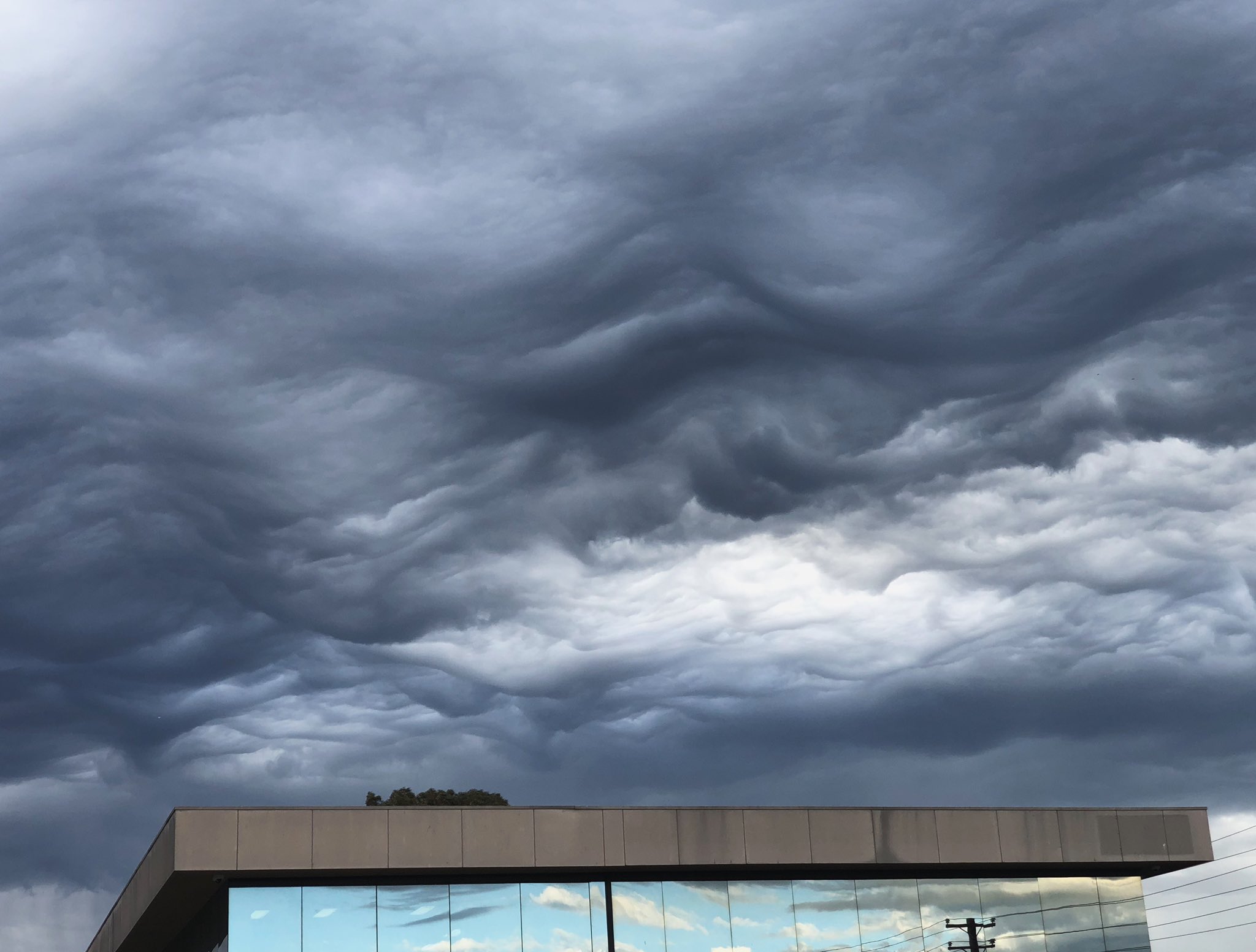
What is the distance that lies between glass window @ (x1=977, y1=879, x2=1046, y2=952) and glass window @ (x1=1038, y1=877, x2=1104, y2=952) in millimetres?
207

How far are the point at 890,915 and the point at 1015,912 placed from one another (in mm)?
3457

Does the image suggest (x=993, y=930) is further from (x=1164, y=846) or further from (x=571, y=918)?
(x=571, y=918)

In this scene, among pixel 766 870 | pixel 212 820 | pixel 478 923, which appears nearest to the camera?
pixel 212 820

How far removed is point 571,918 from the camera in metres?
32.5

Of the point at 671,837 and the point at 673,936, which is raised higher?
the point at 671,837

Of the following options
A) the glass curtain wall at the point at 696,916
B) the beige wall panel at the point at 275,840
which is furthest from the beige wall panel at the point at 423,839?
the beige wall panel at the point at 275,840

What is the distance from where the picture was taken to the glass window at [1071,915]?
1393 inches

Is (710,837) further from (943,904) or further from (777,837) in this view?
(943,904)

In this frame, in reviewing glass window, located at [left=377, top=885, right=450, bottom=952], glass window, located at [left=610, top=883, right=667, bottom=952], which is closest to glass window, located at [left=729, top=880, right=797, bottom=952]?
glass window, located at [left=610, top=883, right=667, bottom=952]

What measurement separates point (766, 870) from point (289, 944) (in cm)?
1150

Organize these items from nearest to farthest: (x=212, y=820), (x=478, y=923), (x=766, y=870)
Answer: (x=212, y=820), (x=478, y=923), (x=766, y=870)

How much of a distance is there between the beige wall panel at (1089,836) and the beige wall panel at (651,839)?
33.8 ft

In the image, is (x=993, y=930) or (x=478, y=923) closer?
(x=478, y=923)

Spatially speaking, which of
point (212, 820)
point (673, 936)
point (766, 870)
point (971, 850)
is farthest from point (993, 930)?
point (212, 820)
